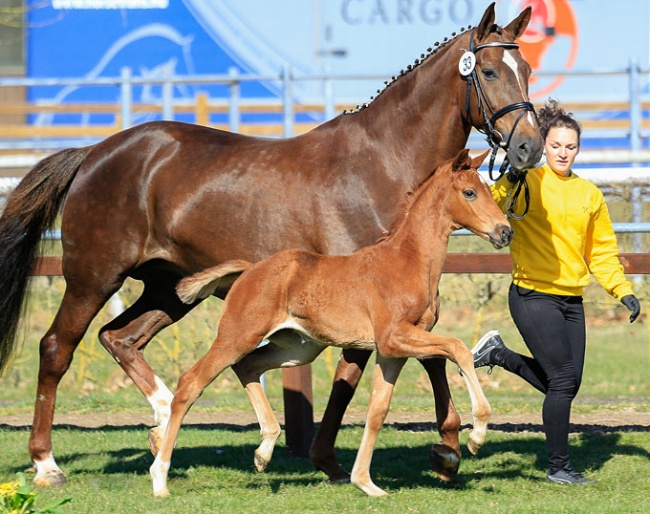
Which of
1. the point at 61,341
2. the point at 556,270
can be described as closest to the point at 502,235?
the point at 556,270

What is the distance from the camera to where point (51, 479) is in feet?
20.0

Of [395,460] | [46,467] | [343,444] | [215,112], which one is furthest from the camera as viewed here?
[215,112]

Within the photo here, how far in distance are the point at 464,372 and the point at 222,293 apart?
1.77 meters

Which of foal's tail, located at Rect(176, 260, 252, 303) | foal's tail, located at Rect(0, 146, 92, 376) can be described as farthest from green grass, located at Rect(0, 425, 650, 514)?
foal's tail, located at Rect(176, 260, 252, 303)

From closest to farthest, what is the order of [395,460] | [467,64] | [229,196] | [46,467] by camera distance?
[467,64]
[229,196]
[46,467]
[395,460]

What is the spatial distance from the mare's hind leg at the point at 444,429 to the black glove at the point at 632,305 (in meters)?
1.00

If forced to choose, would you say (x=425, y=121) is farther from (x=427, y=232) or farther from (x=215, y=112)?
(x=215, y=112)

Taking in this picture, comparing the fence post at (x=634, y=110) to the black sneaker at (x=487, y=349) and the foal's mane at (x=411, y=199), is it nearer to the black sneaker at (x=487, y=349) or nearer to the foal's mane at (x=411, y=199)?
the black sneaker at (x=487, y=349)

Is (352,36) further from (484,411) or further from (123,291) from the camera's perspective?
(484,411)

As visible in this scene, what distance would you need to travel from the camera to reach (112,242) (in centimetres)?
646

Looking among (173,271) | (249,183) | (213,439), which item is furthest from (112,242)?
(213,439)

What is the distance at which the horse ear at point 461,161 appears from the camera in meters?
5.28

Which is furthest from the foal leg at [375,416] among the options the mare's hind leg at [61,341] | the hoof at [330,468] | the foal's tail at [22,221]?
the foal's tail at [22,221]

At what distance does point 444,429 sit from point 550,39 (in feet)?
32.0
